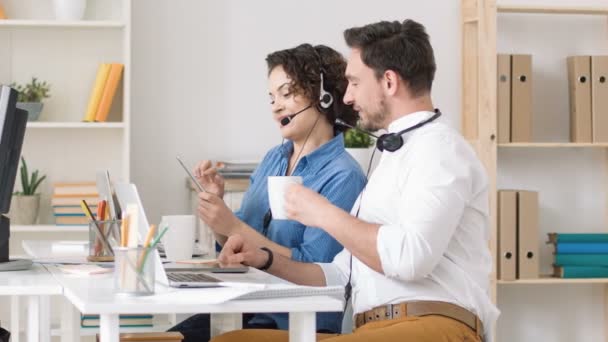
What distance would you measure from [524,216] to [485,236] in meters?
2.14

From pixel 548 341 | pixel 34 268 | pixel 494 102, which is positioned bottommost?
pixel 548 341

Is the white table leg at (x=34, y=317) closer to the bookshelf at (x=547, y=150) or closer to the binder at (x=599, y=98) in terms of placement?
the bookshelf at (x=547, y=150)

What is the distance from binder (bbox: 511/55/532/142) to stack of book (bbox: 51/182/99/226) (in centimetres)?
172

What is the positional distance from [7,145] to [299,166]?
792 mm

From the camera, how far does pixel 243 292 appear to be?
5.33ft

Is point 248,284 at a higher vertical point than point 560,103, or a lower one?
lower

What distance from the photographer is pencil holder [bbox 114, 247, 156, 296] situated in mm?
1648

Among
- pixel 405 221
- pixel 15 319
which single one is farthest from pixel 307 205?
pixel 15 319

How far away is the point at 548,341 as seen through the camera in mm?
4547

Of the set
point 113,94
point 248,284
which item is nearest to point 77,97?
point 113,94

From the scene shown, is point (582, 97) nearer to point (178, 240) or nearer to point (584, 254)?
point (584, 254)

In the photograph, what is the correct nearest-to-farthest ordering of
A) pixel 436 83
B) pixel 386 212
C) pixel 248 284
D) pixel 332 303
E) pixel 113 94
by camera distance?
pixel 332 303 < pixel 248 284 < pixel 386 212 < pixel 113 94 < pixel 436 83

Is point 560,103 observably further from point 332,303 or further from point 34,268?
point 332,303

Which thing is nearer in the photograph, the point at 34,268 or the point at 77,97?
the point at 34,268
